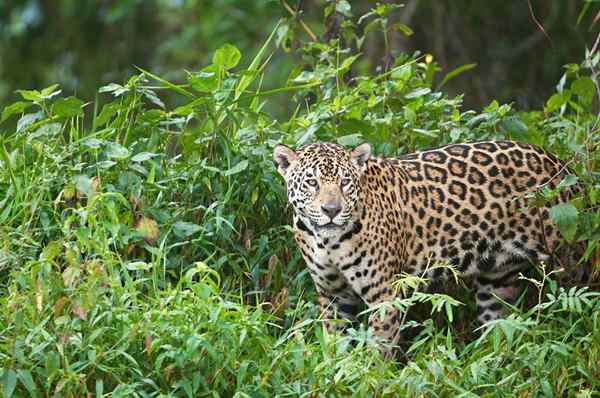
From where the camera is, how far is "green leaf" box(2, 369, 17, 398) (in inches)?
247

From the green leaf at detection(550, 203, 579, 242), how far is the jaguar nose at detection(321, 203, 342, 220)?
1.15 m

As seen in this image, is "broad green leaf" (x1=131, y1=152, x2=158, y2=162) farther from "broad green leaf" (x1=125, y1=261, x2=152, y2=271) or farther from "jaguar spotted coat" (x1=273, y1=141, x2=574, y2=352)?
"broad green leaf" (x1=125, y1=261, x2=152, y2=271)

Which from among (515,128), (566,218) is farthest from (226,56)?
(566,218)

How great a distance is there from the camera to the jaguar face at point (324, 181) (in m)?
7.50

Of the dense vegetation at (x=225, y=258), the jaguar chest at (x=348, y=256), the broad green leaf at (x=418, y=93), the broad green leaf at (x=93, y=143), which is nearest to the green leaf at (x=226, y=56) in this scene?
the dense vegetation at (x=225, y=258)

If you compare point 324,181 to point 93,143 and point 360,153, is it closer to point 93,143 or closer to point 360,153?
point 360,153

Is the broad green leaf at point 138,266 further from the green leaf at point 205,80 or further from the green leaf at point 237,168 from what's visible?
the green leaf at point 205,80

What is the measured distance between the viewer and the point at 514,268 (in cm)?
816

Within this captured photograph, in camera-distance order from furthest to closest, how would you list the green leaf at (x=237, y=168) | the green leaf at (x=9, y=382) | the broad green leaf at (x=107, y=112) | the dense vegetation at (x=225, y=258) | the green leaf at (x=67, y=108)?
the broad green leaf at (x=107, y=112), the green leaf at (x=67, y=108), the green leaf at (x=237, y=168), the dense vegetation at (x=225, y=258), the green leaf at (x=9, y=382)

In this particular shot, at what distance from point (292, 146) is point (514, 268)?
1574mm

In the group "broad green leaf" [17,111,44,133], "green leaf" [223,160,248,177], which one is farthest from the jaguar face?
"broad green leaf" [17,111,44,133]

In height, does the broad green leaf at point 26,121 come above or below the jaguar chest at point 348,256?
above

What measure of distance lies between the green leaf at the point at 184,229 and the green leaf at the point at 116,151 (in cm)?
51

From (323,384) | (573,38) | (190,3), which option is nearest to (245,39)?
(190,3)
